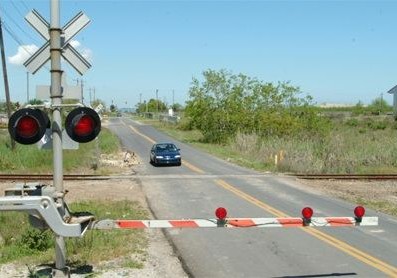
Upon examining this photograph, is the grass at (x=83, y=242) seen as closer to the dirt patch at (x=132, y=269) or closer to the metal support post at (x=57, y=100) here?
the dirt patch at (x=132, y=269)

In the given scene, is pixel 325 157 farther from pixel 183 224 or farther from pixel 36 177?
pixel 183 224

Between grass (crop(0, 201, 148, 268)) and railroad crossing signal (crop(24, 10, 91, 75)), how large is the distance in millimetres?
3633

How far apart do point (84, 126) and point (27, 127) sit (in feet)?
2.16

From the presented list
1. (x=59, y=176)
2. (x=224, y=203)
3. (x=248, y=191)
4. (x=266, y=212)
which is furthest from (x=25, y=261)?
(x=248, y=191)

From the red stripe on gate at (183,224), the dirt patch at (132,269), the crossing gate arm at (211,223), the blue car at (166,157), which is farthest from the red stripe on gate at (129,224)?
the blue car at (166,157)

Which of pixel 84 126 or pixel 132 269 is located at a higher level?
pixel 84 126

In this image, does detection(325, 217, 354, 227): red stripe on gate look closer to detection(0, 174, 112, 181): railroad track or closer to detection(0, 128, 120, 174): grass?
detection(0, 174, 112, 181): railroad track

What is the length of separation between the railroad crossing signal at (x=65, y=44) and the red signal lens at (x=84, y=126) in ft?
2.22

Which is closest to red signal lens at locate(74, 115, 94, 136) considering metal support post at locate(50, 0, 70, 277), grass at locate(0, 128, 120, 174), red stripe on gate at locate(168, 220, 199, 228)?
metal support post at locate(50, 0, 70, 277)

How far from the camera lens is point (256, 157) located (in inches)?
1511

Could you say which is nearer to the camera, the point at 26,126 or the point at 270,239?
the point at 26,126

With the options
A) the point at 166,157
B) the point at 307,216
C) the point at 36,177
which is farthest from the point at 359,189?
the point at 307,216

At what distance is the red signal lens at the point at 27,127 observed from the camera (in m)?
6.55

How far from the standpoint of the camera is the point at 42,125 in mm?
6641
